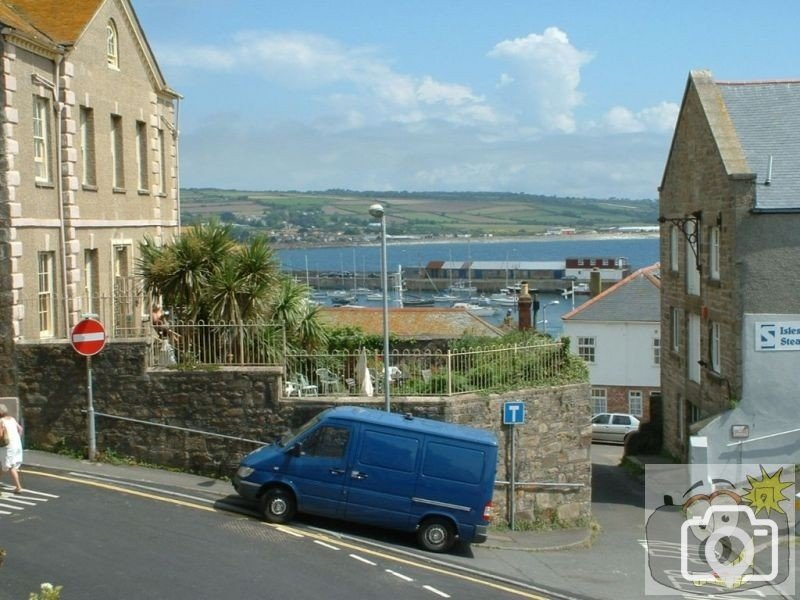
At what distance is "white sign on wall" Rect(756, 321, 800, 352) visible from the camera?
1024 inches

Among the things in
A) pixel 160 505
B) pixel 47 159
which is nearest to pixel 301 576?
pixel 160 505

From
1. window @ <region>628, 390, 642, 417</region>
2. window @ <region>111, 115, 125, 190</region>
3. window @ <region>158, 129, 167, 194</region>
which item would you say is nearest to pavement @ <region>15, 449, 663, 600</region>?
window @ <region>111, 115, 125, 190</region>

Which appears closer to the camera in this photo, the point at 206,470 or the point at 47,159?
the point at 206,470

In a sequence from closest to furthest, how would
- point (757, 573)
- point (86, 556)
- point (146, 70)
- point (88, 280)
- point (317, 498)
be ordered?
1. point (86, 556)
2. point (317, 498)
3. point (757, 573)
4. point (88, 280)
5. point (146, 70)

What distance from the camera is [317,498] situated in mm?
17062

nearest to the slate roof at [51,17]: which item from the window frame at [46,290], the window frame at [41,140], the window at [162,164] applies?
the window frame at [41,140]

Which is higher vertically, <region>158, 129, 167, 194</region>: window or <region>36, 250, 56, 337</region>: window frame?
<region>158, 129, 167, 194</region>: window

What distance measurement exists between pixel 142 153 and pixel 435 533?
15.1 m

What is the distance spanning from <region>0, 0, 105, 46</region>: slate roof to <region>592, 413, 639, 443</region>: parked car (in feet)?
98.4

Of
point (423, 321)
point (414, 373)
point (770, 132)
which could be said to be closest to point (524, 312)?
point (423, 321)

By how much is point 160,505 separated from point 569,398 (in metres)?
8.95

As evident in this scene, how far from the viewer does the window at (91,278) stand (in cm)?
2408

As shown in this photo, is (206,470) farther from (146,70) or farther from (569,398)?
(146,70)

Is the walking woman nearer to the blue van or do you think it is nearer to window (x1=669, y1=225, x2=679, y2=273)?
the blue van
